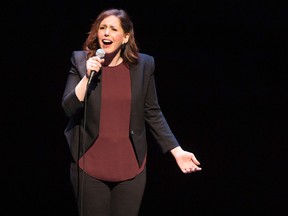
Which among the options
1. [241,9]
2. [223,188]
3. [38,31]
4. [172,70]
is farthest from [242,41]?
[38,31]

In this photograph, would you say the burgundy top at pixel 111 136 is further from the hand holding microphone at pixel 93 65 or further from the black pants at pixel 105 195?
the hand holding microphone at pixel 93 65

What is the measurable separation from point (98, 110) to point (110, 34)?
279 millimetres

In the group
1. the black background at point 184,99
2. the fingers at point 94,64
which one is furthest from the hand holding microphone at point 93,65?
the black background at point 184,99

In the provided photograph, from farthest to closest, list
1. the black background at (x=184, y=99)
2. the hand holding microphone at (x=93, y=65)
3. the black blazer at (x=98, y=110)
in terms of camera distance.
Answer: the black background at (x=184, y=99)
the black blazer at (x=98, y=110)
the hand holding microphone at (x=93, y=65)

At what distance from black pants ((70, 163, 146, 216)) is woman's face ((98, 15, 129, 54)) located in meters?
0.45

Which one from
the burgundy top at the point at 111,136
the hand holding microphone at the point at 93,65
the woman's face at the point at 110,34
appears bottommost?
the burgundy top at the point at 111,136

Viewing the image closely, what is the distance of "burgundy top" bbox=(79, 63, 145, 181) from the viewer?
1755 millimetres

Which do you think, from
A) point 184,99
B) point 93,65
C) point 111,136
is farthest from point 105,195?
point 184,99

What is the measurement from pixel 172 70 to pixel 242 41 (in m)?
0.43

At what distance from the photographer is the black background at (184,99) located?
2615 mm

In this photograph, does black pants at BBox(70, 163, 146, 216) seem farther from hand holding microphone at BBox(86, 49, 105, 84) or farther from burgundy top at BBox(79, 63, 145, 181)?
hand holding microphone at BBox(86, 49, 105, 84)

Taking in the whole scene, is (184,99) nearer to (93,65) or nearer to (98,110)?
(98,110)

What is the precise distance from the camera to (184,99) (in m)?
2.82

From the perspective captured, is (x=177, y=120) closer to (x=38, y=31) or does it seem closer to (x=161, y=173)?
(x=161, y=173)
